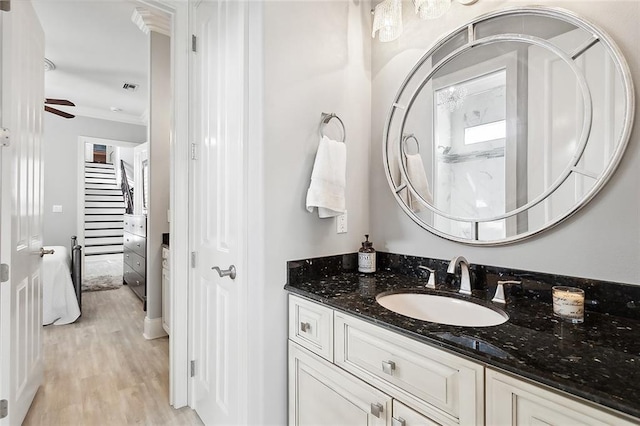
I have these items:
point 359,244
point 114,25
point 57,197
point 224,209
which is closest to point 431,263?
point 359,244

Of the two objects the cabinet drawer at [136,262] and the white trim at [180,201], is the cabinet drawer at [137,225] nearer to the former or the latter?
the cabinet drawer at [136,262]

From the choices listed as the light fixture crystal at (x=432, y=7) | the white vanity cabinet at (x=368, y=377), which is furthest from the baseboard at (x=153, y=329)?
the light fixture crystal at (x=432, y=7)

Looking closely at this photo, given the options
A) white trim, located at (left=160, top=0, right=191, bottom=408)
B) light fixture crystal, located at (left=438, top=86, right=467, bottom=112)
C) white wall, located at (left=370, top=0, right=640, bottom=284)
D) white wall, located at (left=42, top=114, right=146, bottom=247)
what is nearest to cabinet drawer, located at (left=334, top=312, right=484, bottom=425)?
white wall, located at (left=370, top=0, right=640, bottom=284)

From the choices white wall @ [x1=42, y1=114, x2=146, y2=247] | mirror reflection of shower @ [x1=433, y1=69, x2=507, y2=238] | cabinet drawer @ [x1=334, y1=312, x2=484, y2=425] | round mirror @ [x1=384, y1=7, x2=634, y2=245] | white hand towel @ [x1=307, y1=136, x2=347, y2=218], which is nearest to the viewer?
cabinet drawer @ [x1=334, y1=312, x2=484, y2=425]

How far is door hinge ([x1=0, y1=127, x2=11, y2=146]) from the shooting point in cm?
148

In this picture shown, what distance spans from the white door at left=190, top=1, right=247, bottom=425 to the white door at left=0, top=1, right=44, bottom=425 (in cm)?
80

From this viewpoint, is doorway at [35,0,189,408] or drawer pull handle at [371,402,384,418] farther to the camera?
doorway at [35,0,189,408]

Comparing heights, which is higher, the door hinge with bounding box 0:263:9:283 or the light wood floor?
the door hinge with bounding box 0:263:9:283

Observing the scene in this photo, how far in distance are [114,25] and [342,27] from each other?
8.83 feet

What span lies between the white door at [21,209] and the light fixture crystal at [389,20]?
1.70 meters

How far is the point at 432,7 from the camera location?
1.43 meters

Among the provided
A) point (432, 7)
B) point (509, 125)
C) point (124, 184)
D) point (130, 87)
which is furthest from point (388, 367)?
point (124, 184)

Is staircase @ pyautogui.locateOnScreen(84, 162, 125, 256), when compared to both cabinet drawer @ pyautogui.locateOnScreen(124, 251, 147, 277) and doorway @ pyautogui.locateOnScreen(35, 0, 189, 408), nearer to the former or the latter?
cabinet drawer @ pyautogui.locateOnScreen(124, 251, 147, 277)

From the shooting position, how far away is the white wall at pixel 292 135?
1382 mm
